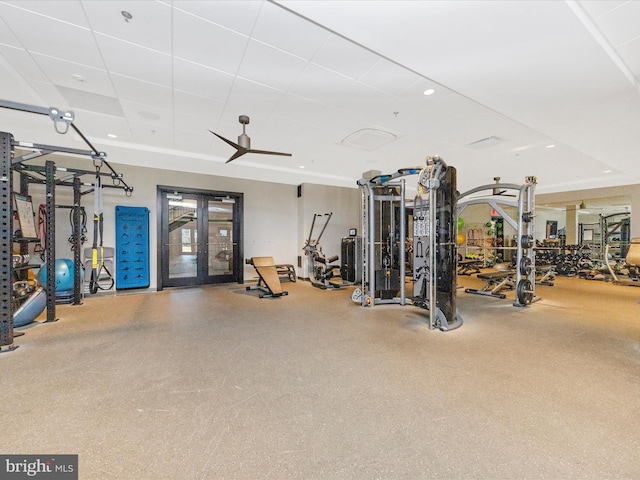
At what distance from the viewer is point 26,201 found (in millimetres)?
4508

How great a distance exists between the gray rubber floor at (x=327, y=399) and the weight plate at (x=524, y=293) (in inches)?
38.6

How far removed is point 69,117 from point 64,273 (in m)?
3.57

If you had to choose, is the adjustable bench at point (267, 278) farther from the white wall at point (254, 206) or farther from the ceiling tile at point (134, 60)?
the ceiling tile at point (134, 60)

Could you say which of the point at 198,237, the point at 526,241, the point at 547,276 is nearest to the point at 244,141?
the point at 198,237

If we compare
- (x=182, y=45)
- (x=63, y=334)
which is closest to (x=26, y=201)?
(x=63, y=334)

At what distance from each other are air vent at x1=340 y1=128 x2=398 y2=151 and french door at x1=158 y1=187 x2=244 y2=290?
12.1ft

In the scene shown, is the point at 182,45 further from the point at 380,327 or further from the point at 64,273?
the point at 64,273

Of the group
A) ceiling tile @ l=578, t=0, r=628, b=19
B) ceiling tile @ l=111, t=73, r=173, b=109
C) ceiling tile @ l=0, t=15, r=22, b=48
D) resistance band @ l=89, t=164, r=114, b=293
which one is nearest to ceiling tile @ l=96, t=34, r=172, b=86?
ceiling tile @ l=111, t=73, r=173, b=109

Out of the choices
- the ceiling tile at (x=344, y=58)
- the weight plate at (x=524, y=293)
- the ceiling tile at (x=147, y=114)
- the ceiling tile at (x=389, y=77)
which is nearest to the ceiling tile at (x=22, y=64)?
the ceiling tile at (x=147, y=114)

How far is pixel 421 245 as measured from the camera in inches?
190

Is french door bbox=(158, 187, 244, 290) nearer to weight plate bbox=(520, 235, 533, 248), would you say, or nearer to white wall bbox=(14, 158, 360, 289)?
white wall bbox=(14, 158, 360, 289)

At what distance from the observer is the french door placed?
688 cm

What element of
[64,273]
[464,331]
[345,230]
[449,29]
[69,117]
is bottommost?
[464,331]

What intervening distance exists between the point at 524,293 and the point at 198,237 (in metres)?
7.58
